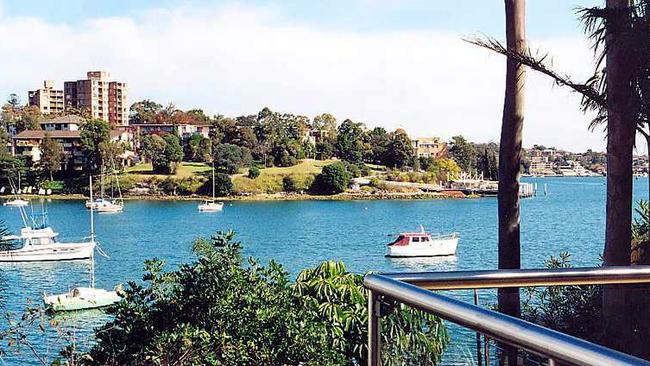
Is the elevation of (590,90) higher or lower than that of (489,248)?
higher

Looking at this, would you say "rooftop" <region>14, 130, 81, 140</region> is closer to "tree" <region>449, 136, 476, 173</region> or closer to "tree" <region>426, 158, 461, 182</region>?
"tree" <region>426, 158, 461, 182</region>

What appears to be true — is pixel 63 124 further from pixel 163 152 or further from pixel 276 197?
pixel 276 197

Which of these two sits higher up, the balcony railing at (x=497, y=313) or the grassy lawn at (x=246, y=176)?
the balcony railing at (x=497, y=313)

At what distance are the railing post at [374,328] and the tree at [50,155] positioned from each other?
77.4 metres

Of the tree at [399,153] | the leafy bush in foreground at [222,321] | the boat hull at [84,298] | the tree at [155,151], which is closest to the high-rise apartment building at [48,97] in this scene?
the tree at [155,151]

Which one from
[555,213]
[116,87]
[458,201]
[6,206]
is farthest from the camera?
[116,87]

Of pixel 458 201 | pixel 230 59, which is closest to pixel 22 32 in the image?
pixel 230 59

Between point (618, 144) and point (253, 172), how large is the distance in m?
70.9

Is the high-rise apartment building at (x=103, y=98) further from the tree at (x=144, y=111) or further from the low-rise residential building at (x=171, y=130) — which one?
the low-rise residential building at (x=171, y=130)

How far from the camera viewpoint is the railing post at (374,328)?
1712 millimetres

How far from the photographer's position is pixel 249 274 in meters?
5.00

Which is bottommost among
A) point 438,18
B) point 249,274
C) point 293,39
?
point 249,274

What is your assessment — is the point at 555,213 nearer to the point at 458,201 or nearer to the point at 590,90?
the point at 458,201

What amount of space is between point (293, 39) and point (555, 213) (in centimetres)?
3992
